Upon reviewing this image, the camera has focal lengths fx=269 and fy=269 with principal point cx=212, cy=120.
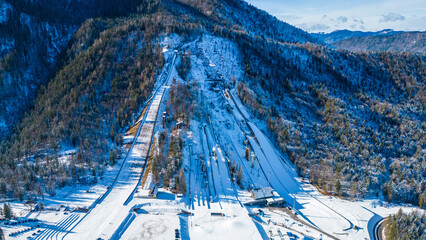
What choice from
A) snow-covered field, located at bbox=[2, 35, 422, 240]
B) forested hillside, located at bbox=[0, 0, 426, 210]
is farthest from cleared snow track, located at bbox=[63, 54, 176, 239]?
forested hillside, located at bbox=[0, 0, 426, 210]

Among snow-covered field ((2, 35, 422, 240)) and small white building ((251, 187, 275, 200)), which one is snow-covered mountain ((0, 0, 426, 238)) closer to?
snow-covered field ((2, 35, 422, 240))

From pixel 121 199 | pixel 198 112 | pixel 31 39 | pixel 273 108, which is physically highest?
pixel 31 39

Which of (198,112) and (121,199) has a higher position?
(198,112)

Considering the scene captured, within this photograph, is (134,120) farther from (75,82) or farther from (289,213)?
(289,213)

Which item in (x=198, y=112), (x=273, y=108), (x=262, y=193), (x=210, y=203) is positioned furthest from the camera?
(x=273, y=108)

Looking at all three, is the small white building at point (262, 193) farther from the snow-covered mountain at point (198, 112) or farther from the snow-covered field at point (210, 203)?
the snow-covered mountain at point (198, 112)

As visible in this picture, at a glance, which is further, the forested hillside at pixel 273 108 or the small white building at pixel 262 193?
the forested hillside at pixel 273 108

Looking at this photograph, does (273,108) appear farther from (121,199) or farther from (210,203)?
(121,199)

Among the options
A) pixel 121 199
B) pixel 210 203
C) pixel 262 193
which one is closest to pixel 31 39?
pixel 121 199

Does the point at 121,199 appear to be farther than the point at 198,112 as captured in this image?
No

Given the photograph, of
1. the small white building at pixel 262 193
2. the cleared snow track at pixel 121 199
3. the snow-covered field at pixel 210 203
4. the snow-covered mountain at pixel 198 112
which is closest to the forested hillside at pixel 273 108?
the snow-covered mountain at pixel 198 112
